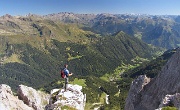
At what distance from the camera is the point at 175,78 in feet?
296

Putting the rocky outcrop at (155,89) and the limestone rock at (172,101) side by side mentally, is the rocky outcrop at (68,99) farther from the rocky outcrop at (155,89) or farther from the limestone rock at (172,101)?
the rocky outcrop at (155,89)

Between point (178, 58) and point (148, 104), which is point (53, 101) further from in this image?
point (178, 58)

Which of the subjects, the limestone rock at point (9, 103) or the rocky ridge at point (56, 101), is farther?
the limestone rock at point (9, 103)

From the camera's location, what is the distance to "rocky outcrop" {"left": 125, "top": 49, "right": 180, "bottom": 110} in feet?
289

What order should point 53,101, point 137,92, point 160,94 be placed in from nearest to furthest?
point 53,101, point 160,94, point 137,92

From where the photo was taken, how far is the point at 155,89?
9744cm

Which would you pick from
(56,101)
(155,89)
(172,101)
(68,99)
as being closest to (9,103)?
(56,101)

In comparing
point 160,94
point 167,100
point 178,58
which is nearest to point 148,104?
point 160,94

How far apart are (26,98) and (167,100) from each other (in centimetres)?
3219

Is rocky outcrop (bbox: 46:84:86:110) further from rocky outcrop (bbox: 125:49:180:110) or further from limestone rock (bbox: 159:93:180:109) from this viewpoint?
rocky outcrop (bbox: 125:49:180:110)

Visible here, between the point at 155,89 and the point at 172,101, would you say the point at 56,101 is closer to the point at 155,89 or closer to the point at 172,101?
the point at 172,101

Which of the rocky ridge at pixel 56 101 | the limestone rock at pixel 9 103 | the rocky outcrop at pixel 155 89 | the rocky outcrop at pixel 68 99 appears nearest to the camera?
the rocky outcrop at pixel 68 99

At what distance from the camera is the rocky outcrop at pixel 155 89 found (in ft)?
289

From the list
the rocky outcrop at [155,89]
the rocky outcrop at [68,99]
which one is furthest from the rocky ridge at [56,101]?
the rocky outcrop at [155,89]
